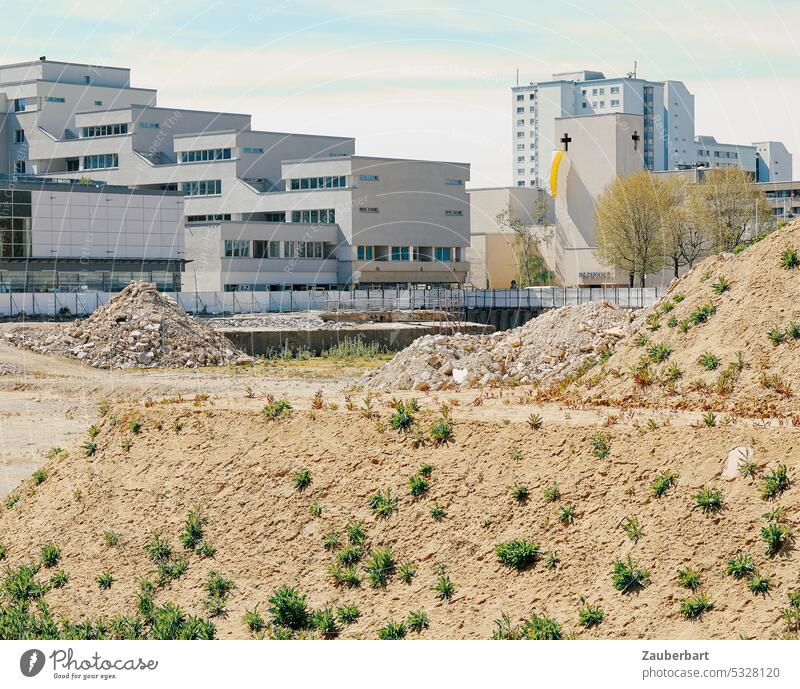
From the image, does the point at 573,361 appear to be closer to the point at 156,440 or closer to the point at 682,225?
the point at 156,440

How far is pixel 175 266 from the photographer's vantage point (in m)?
111

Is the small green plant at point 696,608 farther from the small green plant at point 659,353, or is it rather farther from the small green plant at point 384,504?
the small green plant at point 659,353

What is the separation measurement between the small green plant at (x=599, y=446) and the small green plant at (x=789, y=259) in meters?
9.82

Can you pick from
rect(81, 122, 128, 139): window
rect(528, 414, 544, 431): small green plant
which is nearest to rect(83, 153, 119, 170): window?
rect(81, 122, 128, 139): window

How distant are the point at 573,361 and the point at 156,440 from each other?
2203cm

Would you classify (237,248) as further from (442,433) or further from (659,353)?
(442,433)

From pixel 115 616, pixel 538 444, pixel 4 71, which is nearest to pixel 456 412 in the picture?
pixel 538 444

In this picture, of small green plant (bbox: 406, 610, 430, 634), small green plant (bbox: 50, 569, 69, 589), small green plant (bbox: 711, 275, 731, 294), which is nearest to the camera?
small green plant (bbox: 406, 610, 430, 634)

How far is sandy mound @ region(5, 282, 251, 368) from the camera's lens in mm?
64625

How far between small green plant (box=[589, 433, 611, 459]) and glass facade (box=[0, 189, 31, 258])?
86.8 meters

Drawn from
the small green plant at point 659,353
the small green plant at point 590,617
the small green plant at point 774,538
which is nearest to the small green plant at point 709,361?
the small green plant at point 659,353

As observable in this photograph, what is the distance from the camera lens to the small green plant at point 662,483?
1742cm

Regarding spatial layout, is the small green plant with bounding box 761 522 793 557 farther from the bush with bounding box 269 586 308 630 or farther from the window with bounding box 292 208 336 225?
the window with bounding box 292 208 336 225

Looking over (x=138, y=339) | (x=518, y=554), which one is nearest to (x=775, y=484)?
(x=518, y=554)
